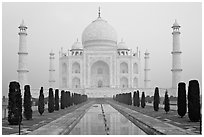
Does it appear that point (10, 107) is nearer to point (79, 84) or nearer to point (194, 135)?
point (194, 135)

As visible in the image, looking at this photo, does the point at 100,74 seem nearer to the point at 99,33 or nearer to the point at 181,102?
the point at 99,33

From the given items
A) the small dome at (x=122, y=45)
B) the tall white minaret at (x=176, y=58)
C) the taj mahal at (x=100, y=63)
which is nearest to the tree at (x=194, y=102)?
the tall white minaret at (x=176, y=58)

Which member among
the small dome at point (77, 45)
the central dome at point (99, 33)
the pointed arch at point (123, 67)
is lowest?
the pointed arch at point (123, 67)

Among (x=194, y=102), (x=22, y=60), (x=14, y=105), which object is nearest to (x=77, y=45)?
(x=22, y=60)

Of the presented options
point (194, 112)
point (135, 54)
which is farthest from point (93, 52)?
point (194, 112)

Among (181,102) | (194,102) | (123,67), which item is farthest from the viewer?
(123,67)

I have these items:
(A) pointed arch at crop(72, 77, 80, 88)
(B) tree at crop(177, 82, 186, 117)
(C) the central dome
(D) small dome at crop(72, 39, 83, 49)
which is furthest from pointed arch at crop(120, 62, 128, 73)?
(B) tree at crop(177, 82, 186, 117)

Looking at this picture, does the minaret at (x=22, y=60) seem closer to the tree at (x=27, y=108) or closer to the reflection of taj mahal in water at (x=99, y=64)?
the reflection of taj mahal in water at (x=99, y=64)

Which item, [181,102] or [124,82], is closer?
[181,102]
